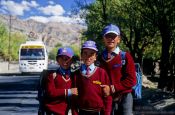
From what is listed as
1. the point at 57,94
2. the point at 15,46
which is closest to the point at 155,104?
the point at 57,94

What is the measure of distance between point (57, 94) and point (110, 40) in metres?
0.91

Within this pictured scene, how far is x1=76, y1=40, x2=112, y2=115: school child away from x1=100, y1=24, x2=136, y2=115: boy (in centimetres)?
20

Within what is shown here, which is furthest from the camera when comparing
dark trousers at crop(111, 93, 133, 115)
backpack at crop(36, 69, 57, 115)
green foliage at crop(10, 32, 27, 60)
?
green foliage at crop(10, 32, 27, 60)

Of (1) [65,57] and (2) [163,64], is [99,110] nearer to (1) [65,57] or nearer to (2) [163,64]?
(1) [65,57]

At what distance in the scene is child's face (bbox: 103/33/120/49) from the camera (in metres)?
6.22

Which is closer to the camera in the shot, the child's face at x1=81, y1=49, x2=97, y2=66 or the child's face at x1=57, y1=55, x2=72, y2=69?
the child's face at x1=81, y1=49, x2=97, y2=66

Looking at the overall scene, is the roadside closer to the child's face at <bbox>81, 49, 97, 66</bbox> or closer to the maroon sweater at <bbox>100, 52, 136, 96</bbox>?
the maroon sweater at <bbox>100, 52, 136, 96</bbox>

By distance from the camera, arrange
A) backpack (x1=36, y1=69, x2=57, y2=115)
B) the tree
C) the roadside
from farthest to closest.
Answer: the tree → the roadside → backpack (x1=36, y1=69, x2=57, y2=115)

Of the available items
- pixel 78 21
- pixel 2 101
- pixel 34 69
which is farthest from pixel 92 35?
pixel 2 101

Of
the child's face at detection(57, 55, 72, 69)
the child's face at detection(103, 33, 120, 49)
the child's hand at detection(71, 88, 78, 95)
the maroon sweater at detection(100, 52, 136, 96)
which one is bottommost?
the child's hand at detection(71, 88, 78, 95)

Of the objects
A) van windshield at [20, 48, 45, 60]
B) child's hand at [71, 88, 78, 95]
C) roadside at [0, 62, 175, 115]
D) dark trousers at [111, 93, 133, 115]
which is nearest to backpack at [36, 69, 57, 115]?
child's hand at [71, 88, 78, 95]

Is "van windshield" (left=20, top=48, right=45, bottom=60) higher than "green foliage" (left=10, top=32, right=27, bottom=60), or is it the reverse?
"green foliage" (left=10, top=32, right=27, bottom=60)

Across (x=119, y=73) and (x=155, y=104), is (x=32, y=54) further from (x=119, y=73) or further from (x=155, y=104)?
(x=119, y=73)

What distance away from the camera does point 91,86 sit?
19.6 ft
